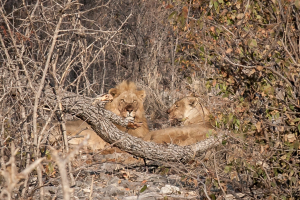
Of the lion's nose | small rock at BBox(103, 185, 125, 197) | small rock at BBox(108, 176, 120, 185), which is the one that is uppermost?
the lion's nose

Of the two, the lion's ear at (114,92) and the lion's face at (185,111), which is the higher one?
the lion's ear at (114,92)

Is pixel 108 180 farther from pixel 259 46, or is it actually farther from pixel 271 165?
pixel 259 46

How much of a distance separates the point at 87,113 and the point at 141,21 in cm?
637

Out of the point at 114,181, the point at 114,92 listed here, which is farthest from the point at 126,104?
the point at 114,181

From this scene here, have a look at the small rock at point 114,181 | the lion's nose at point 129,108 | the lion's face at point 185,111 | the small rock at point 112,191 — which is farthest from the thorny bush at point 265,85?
the lion's face at point 185,111

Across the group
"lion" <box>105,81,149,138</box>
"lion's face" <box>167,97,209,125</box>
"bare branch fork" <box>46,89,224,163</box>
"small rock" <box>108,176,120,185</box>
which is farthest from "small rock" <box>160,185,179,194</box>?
"lion's face" <box>167,97,209,125</box>

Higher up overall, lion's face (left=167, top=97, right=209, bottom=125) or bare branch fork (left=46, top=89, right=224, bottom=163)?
bare branch fork (left=46, top=89, right=224, bottom=163)

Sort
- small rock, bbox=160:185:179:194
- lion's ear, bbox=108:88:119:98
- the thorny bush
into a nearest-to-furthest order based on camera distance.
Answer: the thorny bush < small rock, bbox=160:185:179:194 < lion's ear, bbox=108:88:119:98

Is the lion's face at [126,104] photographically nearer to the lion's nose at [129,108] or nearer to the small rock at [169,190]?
the lion's nose at [129,108]

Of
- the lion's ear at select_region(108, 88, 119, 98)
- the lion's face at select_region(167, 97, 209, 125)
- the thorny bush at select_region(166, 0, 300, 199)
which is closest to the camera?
the thorny bush at select_region(166, 0, 300, 199)

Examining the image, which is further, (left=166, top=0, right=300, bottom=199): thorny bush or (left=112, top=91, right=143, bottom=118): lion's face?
(left=112, top=91, right=143, bottom=118): lion's face

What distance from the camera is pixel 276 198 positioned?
373cm

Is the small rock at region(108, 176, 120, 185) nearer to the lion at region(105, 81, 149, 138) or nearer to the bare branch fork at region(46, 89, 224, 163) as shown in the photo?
the bare branch fork at region(46, 89, 224, 163)

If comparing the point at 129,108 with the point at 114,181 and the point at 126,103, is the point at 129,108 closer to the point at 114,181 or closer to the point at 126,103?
the point at 126,103
